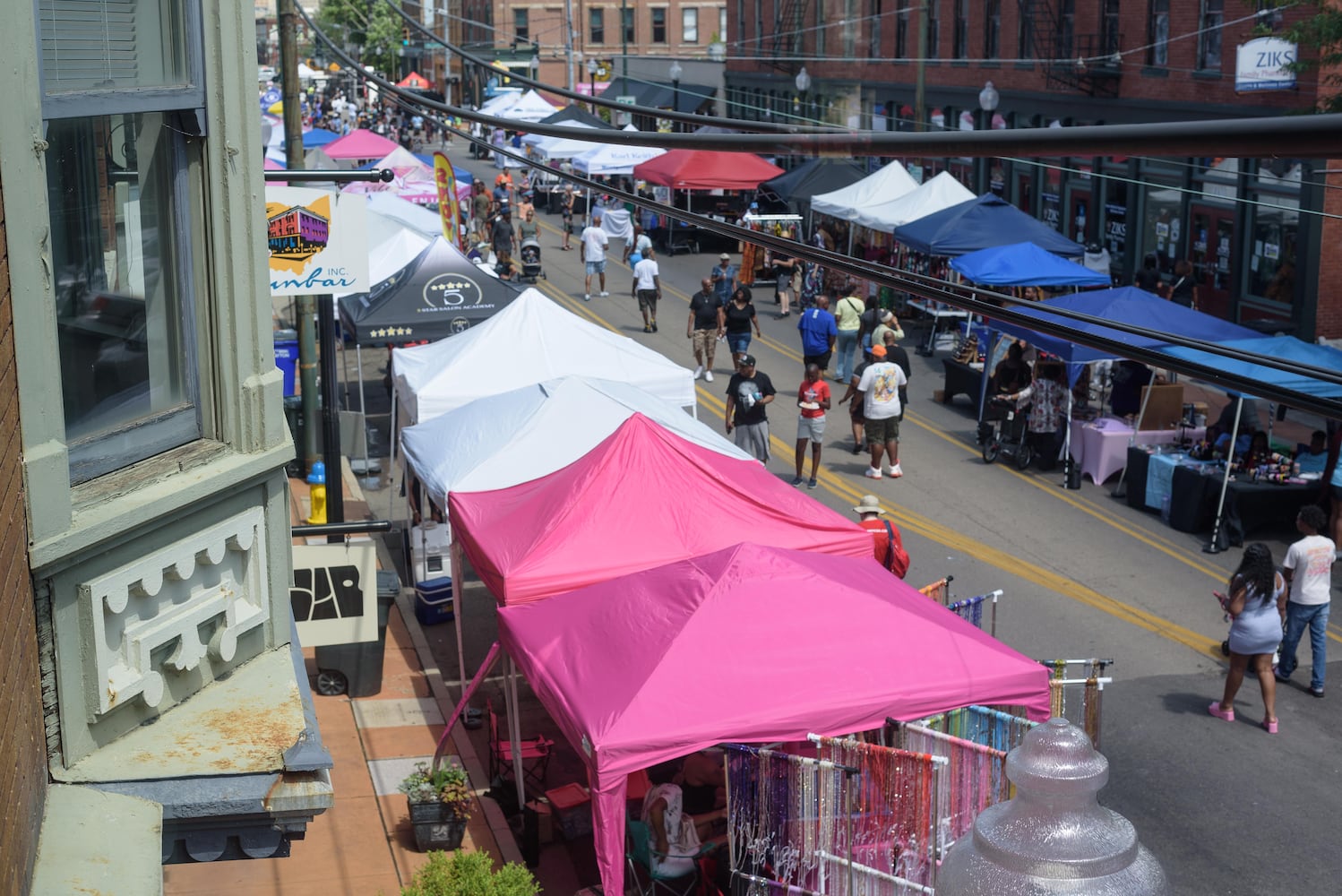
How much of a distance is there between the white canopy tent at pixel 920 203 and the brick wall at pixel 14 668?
24.2m

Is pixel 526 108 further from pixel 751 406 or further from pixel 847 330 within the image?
pixel 751 406

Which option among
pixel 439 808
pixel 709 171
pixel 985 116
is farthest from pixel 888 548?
pixel 985 116

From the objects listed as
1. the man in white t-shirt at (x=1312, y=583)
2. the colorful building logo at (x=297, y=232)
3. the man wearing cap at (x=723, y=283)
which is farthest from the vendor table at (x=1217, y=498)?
the colorful building logo at (x=297, y=232)

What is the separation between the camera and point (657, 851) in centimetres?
927

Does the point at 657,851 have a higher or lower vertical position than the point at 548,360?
lower

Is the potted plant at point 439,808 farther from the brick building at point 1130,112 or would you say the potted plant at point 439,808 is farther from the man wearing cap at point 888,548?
the brick building at point 1130,112

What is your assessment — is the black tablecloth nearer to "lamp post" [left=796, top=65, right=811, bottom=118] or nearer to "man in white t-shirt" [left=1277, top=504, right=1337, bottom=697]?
"man in white t-shirt" [left=1277, top=504, right=1337, bottom=697]

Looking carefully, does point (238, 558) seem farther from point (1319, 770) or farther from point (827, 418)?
point (827, 418)

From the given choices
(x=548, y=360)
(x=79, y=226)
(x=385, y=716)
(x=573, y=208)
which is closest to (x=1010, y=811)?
(x=79, y=226)

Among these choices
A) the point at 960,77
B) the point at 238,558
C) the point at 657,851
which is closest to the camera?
the point at 238,558

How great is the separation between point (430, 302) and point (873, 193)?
44.4ft

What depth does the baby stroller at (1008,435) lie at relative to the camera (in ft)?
62.7

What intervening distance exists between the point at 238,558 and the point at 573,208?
4015 centimetres

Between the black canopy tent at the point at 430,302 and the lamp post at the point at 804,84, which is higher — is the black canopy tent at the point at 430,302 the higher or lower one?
the lower one
